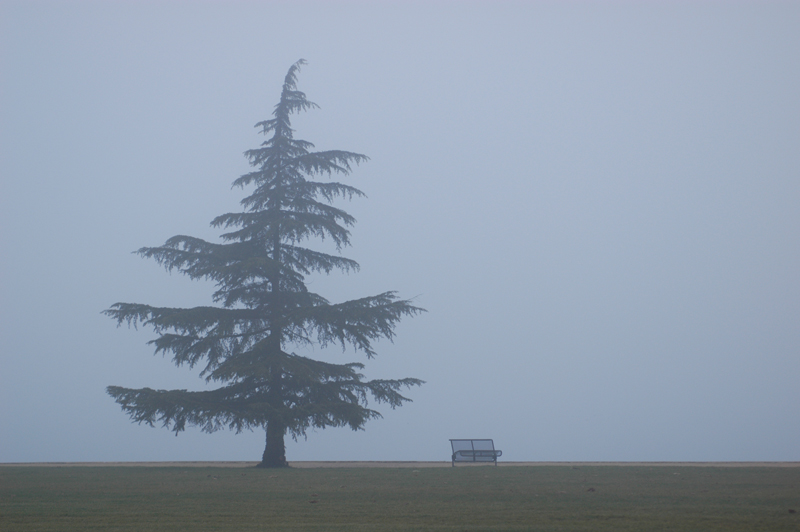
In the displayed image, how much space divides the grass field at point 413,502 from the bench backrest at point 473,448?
18.1 ft

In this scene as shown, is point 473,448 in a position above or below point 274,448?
below

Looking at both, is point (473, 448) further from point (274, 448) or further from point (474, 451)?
point (274, 448)

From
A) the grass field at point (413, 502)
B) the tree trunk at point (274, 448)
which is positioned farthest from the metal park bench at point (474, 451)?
the grass field at point (413, 502)

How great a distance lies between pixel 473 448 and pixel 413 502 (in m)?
10.3

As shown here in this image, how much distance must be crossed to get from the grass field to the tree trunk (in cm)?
465

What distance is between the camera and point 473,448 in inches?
759

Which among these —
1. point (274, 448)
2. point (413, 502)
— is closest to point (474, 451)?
point (274, 448)

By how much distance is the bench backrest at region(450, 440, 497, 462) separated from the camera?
19.1m

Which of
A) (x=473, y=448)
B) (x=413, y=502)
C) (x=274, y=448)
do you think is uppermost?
(x=274, y=448)

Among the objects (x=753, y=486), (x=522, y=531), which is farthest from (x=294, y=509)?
(x=753, y=486)

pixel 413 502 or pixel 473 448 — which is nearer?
pixel 413 502

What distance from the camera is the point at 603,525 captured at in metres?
7.22

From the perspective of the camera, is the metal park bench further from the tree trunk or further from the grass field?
the grass field

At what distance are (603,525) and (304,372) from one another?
11.5 meters
